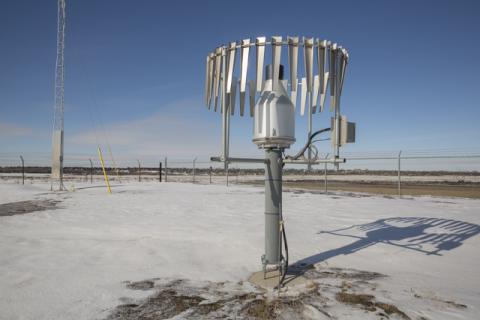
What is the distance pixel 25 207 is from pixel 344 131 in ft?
31.6

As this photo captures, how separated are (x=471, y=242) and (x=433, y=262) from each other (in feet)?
5.87

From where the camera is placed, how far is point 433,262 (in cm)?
466

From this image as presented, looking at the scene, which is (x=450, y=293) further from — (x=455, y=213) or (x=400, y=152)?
(x=400, y=152)

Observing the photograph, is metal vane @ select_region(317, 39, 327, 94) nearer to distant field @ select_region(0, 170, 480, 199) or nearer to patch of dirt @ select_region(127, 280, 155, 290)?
patch of dirt @ select_region(127, 280, 155, 290)

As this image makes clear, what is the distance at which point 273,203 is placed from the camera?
3.89 metres

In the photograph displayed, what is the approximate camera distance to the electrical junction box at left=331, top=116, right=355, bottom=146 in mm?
3988

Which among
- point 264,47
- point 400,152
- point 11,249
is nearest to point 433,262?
point 264,47

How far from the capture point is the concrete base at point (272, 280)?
3687mm

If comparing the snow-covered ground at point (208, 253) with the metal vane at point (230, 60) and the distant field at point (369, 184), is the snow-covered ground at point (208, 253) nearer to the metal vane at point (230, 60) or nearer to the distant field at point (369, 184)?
the metal vane at point (230, 60)

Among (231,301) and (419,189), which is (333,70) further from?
(419,189)

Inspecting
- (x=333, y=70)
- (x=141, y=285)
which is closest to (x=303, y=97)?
(x=333, y=70)

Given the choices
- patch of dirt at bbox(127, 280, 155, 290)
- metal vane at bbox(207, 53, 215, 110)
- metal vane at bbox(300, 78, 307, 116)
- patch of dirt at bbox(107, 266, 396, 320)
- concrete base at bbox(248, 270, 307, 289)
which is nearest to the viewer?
patch of dirt at bbox(107, 266, 396, 320)

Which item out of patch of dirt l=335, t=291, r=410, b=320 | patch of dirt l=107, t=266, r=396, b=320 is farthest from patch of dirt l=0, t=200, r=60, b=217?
patch of dirt l=335, t=291, r=410, b=320

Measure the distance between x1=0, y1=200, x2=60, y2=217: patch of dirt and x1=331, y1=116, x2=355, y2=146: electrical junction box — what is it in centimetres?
831
